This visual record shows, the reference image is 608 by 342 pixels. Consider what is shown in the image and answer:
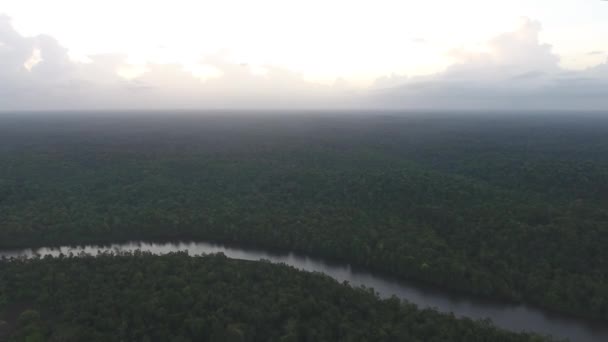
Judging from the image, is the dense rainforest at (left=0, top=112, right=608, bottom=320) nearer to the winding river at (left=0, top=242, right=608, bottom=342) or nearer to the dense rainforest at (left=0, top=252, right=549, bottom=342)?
the winding river at (left=0, top=242, right=608, bottom=342)

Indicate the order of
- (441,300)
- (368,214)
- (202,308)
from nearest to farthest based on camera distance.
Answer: (202,308) < (441,300) < (368,214)

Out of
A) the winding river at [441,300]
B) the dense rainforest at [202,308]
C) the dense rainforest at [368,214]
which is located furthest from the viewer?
the dense rainforest at [368,214]

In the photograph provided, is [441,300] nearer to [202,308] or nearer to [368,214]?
[368,214]

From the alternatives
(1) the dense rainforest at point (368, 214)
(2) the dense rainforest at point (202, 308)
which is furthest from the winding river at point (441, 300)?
(2) the dense rainforest at point (202, 308)

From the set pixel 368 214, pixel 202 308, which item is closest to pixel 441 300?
pixel 368 214

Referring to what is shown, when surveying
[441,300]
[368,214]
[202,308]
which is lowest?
[441,300]

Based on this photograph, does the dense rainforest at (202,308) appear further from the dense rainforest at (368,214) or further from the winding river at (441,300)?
the dense rainforest at (368,214)
